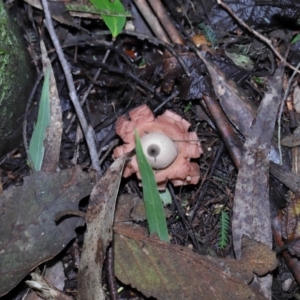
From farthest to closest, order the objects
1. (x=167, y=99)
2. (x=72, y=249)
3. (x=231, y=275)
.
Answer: (x=167, y=99)
(x=72, y=249)
(x=231, y=275)

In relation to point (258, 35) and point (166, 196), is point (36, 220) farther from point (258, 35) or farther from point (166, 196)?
point (258, 35)

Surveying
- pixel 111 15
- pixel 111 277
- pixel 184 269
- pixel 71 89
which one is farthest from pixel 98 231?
pixel 111 15

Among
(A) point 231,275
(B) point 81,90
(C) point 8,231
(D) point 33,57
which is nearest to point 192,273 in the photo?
(A) point 231,275

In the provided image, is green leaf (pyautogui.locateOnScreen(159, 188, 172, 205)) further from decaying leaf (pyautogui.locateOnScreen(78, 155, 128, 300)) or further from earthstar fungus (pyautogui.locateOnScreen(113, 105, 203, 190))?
decaying leaf (pyautogui.locateOnScreen(78, 155, 128, 300))

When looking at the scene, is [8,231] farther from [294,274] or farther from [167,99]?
[294,274]

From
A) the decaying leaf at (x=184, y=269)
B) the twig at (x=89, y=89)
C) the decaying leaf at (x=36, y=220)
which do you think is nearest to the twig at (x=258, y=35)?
the twig at (x=89, y=89)
